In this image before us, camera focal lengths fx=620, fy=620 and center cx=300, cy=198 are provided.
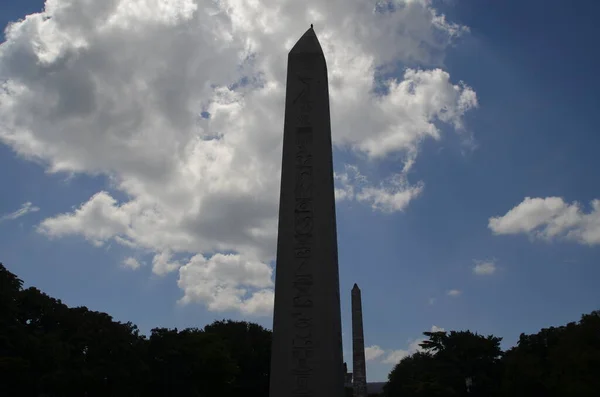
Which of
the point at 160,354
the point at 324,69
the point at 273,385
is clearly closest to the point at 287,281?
the point at 273,385

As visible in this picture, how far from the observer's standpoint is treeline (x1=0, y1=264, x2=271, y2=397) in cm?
2591

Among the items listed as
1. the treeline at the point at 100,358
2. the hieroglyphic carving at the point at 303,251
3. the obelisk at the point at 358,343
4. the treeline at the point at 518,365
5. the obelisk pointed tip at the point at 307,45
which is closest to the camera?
the hieroglyphic carving at the point at 303,251

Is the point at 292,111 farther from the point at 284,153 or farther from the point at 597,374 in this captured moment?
the point at 597,374

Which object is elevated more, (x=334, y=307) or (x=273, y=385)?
(x=334, y=307)

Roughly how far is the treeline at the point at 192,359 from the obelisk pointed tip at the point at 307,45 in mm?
20179

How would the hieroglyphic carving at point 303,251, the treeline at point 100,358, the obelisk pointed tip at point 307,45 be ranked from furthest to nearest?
the treeline at point 100,358 → the obelisk pointed tip at point 307,45 → the hieroglyphic carving at point 303,251

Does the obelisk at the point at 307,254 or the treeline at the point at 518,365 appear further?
the treeline at the point at 518,365

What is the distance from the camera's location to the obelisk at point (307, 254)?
8156 millimetres

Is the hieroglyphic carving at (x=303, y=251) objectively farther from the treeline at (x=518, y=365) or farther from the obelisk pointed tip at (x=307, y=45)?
the treeline at (x=518, y=365)

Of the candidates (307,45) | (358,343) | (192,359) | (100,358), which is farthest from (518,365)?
(307,45)

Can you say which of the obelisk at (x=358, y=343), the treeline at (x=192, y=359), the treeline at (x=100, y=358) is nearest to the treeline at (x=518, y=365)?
the treeline at (x=192, y=359)

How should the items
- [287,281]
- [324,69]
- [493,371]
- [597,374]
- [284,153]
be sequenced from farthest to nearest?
[493,371] → [597,374] → [324,69] → [284,153] → [287,281]

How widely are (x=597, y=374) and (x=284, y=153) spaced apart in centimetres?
2303

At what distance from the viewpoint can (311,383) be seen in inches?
317
